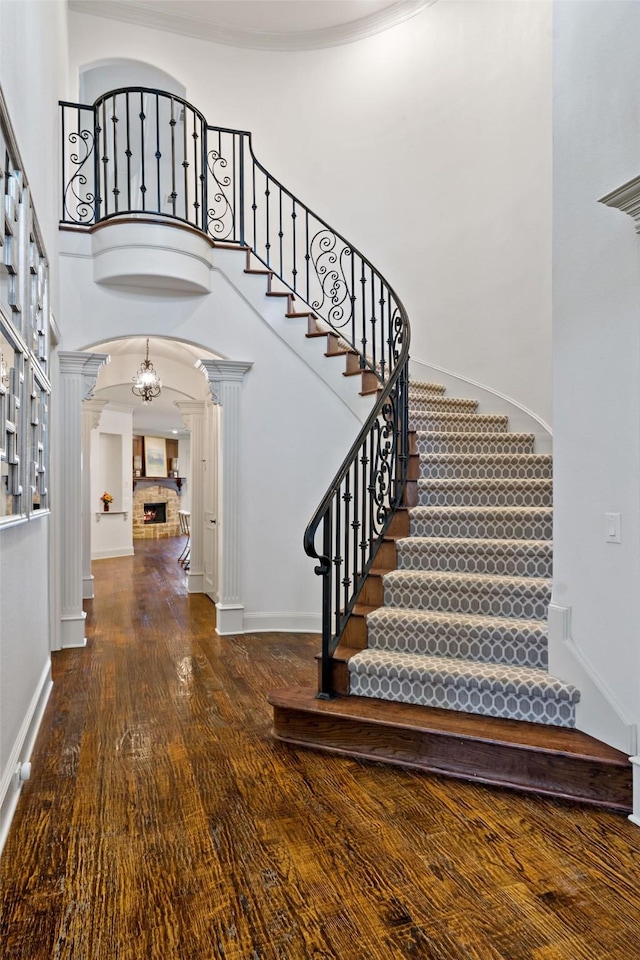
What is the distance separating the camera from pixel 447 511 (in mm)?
3943

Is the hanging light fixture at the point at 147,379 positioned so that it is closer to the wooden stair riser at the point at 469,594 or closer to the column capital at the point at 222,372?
the column capital at the point at 222,372

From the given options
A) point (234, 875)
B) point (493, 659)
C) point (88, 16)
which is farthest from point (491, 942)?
point (88, 16)

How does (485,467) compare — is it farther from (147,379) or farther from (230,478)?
(147,379)

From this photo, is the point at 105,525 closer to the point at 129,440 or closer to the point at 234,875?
the point at 129,440

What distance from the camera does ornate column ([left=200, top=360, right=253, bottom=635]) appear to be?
5.20 meters

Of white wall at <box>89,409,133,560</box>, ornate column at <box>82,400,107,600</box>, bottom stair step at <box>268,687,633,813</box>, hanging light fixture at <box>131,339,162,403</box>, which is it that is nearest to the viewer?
bottom stair step at <box>268,687,633,813</box>

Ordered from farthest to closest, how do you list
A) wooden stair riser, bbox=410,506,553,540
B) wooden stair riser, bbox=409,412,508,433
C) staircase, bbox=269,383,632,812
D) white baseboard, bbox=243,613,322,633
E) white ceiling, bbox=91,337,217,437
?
white ceiling, bbox=91,337,217,437, white baseboard, bbox=243,613,322,633, wooden stair riser, bbox=409,412,508,433, wooden stair riser, bbox=410,506,553,540, staircase, bbox=269,383,632,812

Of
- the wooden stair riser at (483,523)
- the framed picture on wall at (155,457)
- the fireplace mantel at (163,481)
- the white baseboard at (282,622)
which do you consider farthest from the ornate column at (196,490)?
the framed picture on wall at (155,457)

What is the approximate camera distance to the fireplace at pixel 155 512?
628 inches

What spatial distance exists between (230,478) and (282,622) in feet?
4.41

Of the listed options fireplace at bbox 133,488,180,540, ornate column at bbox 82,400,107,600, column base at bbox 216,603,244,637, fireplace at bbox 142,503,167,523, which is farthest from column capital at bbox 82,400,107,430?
fireplace at bbox 142,503,167,523

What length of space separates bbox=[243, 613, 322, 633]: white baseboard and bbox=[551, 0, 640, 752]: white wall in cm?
276

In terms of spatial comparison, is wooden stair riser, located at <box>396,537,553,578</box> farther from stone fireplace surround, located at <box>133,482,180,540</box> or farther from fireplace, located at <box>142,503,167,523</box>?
fireplace, located at <box>142,503,167,523</box>

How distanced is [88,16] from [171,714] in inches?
282
